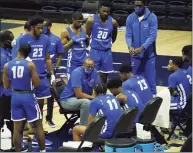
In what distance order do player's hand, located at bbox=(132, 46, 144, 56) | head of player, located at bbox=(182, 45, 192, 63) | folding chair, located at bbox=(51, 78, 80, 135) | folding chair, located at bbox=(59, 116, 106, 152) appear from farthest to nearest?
player's hand, located at bbox=(132, 46, 144, 56) → folding chair, located at bbox=(51, 78, 80, 135) → head of player, located at bbox=(182, 45, 192, 63) → folding chair, located at bbox=(59, 116, 106, 152)

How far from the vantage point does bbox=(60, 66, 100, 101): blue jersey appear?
916cm

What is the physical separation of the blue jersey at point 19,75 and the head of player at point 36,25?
3.11 ft

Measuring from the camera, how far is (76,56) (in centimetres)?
1070

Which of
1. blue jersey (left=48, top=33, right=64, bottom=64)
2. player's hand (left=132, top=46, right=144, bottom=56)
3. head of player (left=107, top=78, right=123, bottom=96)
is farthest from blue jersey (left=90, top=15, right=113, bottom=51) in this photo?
head of player (left=107, top=78, right=123, bottom=96)

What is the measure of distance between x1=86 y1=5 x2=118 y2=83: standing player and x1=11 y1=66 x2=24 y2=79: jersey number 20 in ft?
9.62

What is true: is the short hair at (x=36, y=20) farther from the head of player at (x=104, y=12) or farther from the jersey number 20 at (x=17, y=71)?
the head of player at (x=104, y=12)

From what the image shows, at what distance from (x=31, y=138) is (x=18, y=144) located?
1.03 meters

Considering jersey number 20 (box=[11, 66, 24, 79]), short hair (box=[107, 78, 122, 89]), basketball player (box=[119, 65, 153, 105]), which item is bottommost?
basketball player (box=[119, 65, 153, 105])

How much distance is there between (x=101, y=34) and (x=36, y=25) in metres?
2.17

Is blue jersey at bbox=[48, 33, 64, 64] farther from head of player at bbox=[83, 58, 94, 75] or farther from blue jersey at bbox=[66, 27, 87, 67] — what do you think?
head of player at bbox=[83, 58, 94, 75]

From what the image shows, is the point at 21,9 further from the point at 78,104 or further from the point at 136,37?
the point at 78,104

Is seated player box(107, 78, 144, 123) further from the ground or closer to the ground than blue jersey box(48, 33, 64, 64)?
closer to the ground

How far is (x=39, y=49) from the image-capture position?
912cm

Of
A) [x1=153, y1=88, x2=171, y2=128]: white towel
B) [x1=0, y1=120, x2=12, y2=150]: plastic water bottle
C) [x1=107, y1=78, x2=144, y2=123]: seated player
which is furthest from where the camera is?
[x1=153, y1=88, x2=171, y2=128]: white towel
